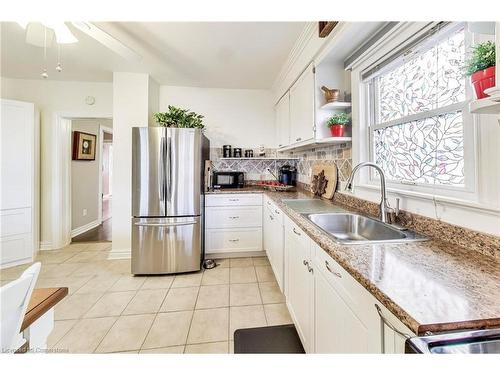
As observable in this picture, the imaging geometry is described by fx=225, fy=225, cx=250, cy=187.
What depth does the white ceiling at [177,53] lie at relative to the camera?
6.88 feet

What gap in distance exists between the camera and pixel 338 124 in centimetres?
195

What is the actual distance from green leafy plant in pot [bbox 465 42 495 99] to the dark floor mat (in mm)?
1665

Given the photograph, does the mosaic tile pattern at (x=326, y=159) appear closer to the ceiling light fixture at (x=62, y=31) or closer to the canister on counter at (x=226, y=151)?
the canister on counter at (x=226, y=151)

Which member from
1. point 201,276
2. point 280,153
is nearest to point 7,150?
point 201,276

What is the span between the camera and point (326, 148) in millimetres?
2541

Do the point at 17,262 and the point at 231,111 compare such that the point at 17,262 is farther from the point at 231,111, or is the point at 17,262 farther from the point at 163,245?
the point at 231,111

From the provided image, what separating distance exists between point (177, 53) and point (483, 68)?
2668 millimetres

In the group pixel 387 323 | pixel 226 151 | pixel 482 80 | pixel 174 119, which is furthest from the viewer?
pixel 226 151

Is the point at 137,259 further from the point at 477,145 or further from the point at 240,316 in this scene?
the point at 477,145

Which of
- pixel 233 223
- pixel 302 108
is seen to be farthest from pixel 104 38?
pixel 233 223

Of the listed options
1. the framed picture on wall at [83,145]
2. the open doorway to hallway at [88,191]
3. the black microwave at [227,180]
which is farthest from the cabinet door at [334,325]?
the framed picture on wall at [83,145]

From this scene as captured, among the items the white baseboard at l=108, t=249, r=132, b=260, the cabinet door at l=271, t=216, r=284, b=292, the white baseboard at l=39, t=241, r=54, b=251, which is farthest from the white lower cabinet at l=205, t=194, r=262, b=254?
the white baseboard at l=39, t=241, r=54, b=251

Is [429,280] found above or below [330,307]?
above
